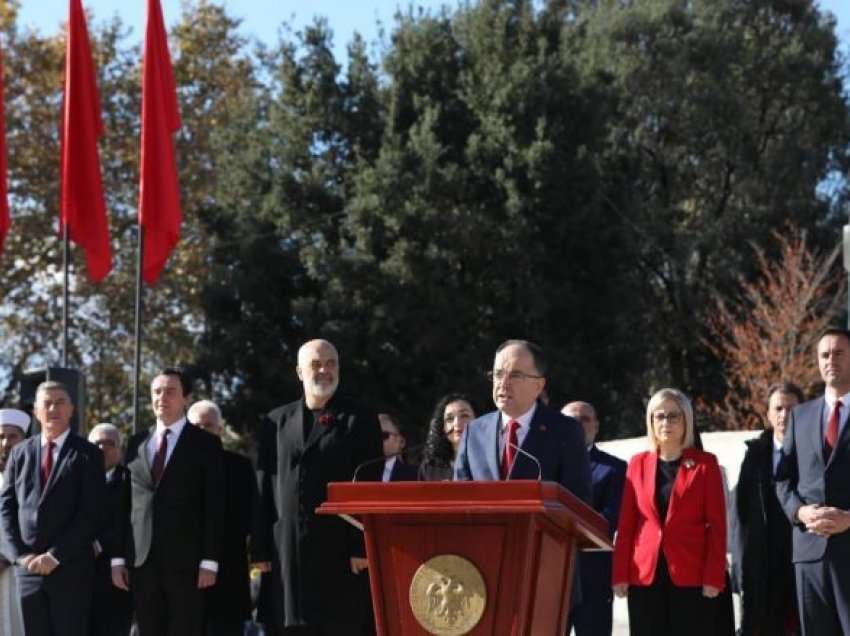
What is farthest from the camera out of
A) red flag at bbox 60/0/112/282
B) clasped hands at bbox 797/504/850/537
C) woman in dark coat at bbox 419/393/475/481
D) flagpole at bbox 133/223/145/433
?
red flag at bbox 60/0/112/282

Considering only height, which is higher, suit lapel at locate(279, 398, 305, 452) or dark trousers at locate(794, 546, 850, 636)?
suit lapel at locate(279, 398, 305, 452)

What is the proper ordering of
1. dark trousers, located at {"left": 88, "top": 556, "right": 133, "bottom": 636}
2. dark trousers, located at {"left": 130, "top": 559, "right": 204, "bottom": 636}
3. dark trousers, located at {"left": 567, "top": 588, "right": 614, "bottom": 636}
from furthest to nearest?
dark trousers, located at {"left": 88, "top": 556, "right": 133, "bottom": 636} < dark trousers, located at {"left": 567, "top": 588, "right": 614, "bottom": 636} < dark trousers, located at {"left": 130, "top": 559, "right": 204, "bottom": 636}

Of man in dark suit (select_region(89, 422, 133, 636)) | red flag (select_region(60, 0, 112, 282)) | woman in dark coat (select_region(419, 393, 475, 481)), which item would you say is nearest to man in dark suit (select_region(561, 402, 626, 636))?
woman in dark coat (select_region(419, 393, 475, 481))

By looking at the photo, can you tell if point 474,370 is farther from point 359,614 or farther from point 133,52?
point 359,614

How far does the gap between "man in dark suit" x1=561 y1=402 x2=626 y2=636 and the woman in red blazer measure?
42.6 inches

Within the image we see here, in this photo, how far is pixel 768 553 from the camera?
9.29m

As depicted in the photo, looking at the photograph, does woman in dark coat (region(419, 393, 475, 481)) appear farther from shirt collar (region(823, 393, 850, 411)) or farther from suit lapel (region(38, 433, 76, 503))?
shirt collar (region(823, 393, 850, 411))

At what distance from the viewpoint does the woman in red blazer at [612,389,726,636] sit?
838 cm

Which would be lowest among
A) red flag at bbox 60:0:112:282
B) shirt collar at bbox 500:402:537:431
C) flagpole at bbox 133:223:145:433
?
shirt collar at bbox 500:402:537:431

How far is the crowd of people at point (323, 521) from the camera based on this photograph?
7.88 meters

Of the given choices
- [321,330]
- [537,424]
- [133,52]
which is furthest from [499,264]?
[537,424]

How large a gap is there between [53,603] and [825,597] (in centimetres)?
436

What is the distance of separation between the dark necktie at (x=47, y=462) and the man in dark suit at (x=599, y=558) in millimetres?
3081

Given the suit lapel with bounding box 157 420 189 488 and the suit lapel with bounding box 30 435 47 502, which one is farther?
the suit lapel with bounding box 30 435 47 502
